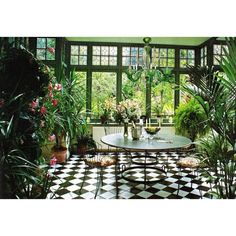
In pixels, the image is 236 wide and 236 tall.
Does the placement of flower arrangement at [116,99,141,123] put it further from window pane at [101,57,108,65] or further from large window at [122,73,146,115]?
window pane at [101,57,108,65]

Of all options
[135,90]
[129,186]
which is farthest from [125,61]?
[129,186]

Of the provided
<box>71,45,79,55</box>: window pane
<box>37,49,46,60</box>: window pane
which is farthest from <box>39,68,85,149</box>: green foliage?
<box>71,45,79,55</box>: window pane

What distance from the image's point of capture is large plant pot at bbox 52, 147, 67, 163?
5.70m

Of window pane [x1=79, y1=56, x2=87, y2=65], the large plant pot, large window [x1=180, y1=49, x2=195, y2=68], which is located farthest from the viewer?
large window [x1=180, y1=49, x2=195, y2=68]

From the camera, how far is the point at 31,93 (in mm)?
2727

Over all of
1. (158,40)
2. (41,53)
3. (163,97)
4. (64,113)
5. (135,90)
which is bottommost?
(64,113)

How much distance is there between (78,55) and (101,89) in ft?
3.37

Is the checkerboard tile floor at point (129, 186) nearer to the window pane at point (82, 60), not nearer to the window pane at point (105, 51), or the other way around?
the window pane at point (82, 60)

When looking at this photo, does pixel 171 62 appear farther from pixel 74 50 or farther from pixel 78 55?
pixel 74 50

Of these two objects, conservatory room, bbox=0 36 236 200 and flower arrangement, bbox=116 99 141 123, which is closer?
conservatory room, bbox=0 36 236 200

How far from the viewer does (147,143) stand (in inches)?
163

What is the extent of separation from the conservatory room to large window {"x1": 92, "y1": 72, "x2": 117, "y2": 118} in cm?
3

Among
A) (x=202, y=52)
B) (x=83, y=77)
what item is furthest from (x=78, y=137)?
(x=202, y=52)
